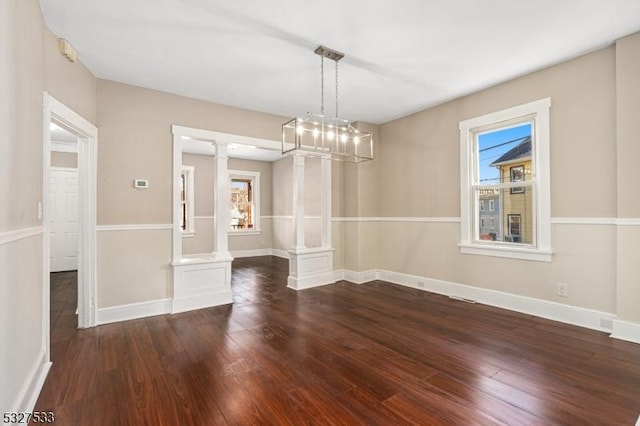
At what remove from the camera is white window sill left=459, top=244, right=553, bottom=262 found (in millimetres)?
3418

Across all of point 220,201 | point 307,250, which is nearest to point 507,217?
point 307,250

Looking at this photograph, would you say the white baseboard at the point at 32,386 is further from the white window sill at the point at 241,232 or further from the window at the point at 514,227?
the white window sill at the point at 241,232

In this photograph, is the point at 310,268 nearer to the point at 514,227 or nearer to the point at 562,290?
the point at 514,227

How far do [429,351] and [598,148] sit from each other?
269 cm

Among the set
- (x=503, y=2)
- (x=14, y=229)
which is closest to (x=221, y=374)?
(x=14, y=229)

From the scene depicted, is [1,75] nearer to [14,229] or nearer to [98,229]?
[14,229]

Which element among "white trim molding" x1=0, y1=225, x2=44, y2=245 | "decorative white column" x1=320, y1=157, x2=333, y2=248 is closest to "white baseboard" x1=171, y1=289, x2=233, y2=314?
"white trim molding" x1=0, y1=225, x2=44, y2=245

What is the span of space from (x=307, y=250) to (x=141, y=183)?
8.59 ft

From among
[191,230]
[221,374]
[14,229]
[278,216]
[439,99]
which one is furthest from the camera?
[278,216]

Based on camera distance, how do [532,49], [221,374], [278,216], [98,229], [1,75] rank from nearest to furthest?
[1,75], [221,374], [532,49], [98,229], [278,216]

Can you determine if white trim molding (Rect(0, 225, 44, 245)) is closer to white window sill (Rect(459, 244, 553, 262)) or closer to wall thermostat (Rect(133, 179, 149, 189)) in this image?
wall thermostat (Rect(133, 179, 149, 189))

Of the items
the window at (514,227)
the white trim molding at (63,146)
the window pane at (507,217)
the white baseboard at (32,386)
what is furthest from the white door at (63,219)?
the window at (514,227)

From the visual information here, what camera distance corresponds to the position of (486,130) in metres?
4.04

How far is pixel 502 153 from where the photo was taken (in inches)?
154
